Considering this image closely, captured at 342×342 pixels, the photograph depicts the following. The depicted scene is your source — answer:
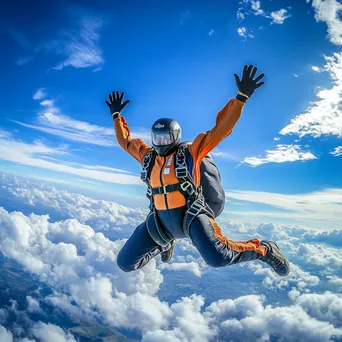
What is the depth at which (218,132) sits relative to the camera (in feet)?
11.3

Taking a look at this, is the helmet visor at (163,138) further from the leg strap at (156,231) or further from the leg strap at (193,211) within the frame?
the leg strap at (156,231)

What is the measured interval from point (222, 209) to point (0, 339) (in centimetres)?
25872

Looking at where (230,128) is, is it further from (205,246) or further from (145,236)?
(145,236)

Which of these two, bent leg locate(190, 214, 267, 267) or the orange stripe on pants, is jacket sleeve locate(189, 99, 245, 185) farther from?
the orange stripe on pants

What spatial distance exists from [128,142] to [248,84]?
90.4 inches

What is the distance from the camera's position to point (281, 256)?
4590 millimetres

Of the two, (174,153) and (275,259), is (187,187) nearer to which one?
(174,153)

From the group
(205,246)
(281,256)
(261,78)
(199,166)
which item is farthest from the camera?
(281,256)

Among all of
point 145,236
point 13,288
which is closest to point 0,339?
point 13,288

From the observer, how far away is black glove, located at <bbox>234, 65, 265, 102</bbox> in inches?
129

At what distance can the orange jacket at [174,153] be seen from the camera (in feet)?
11.0

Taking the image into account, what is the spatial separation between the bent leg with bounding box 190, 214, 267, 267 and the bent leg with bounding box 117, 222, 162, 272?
2.60 feet

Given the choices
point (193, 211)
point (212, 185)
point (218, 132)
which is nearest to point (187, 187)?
point (193, 211)

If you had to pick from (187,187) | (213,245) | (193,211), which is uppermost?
(187,187)
